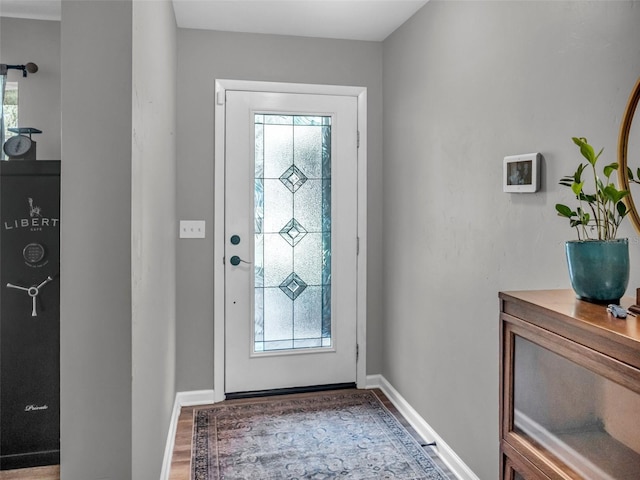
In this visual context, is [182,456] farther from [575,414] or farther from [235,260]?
[575,414]

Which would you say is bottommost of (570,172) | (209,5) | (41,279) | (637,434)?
(637,434)

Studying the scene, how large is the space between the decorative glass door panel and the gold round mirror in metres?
2.21

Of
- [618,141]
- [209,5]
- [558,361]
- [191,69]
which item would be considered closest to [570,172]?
[618,141]

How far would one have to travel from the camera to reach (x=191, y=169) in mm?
3246

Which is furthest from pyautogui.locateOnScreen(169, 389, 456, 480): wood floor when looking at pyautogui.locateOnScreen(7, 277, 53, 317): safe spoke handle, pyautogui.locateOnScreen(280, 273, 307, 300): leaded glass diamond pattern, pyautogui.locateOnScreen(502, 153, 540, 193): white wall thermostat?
pyautogui.locateOnScreen(502, 153, 540, 193): white wall thermostat

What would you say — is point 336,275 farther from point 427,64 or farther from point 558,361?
point 558,361

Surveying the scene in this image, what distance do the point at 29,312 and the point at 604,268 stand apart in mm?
A: 1973

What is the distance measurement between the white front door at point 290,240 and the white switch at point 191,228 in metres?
0.17

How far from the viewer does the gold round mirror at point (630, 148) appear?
4.46ft

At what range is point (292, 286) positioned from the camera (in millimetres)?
3432

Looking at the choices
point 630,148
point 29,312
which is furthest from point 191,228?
point 630,148

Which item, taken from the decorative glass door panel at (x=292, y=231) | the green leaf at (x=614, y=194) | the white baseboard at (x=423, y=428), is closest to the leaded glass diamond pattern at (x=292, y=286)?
the decorative glass door panel at (x=292, y=231)

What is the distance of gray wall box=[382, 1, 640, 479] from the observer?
161 cm

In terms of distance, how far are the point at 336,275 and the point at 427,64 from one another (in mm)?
1520
